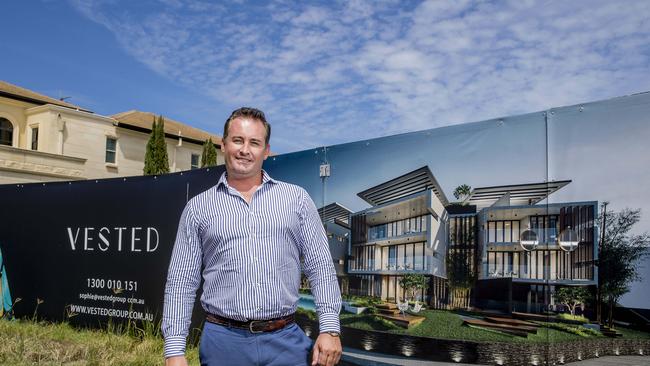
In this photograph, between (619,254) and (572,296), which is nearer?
(619,254)

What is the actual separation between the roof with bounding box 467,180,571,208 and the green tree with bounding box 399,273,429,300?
69cm

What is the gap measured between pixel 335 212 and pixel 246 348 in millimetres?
2579

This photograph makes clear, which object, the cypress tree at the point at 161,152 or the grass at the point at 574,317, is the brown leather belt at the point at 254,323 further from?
the cypress tree at the point at 161,152

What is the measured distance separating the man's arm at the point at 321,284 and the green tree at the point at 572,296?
1651 mm

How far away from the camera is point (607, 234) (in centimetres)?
376

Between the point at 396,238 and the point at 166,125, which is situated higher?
the point at 166,125

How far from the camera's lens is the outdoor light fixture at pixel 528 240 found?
406 centimetres

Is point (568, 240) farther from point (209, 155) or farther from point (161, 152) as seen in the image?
point (209, 155)

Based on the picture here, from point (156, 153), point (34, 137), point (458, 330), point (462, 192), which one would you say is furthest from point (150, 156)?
point (458, 330)

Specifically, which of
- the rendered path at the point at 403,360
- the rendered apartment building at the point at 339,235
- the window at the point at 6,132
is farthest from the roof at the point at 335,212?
the window at the point at 6,132

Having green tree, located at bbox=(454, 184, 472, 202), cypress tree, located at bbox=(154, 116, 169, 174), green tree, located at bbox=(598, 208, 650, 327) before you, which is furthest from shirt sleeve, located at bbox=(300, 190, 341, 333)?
cypress tree, located at bbox=(154, 116, 169, 174)

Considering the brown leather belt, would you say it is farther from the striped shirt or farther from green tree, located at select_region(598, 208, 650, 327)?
green tree, located at select_region(598, 208, 650, 327)

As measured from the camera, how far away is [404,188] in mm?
4848

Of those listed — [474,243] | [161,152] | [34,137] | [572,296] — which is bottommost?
[572,296]
